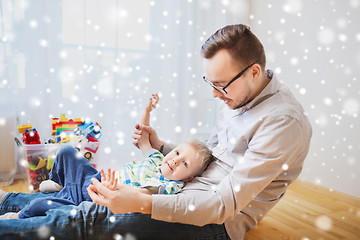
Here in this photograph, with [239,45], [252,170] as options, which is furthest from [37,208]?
[239,45]

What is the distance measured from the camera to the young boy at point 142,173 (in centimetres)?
125

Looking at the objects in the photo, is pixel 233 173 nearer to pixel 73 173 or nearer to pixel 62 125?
pixel 73 173

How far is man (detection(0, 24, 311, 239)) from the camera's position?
1041 mm

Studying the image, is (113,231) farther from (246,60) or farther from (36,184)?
(36,184)

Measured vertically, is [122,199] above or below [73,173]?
above

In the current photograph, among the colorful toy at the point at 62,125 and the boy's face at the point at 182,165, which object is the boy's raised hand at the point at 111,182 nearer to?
the boy's face at the point at 182,165

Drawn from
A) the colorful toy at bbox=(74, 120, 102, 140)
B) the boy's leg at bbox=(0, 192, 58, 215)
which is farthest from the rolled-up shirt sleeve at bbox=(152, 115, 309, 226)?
the colorful toy at bbox=(74, 120, 102, 140)

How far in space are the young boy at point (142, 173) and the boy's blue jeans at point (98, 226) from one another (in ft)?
0.44

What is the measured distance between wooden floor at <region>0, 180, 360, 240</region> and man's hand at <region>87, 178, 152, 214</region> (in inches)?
28.3

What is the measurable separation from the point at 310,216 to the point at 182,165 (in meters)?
0.93

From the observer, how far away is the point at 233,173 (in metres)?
1.08

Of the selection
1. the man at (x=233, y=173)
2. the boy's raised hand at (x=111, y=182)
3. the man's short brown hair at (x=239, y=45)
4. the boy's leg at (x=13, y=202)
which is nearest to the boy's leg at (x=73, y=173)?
the boy's leg at (x=13, y=202)

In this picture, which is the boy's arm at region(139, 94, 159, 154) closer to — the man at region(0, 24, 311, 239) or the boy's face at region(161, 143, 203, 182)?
the boy's face at region(161, 143, 203, 182)

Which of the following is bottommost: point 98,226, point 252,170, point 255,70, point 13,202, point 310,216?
point 310,216
